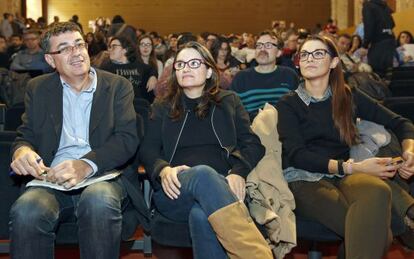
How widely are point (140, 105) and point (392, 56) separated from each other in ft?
19.9

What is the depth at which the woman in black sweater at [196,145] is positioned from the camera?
2.95 metres

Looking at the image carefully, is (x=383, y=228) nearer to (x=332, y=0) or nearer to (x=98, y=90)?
(x=98, y=90)

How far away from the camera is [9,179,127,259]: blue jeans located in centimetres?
279

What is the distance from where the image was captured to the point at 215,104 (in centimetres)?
343

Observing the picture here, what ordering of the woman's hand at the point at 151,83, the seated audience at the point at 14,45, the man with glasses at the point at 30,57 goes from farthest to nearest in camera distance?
the seated audience at the point at 14,45 → the man with glasses at the point at 30,57 → the woman's hand at the point at 151,83

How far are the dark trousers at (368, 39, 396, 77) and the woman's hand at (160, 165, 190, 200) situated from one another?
642 cm

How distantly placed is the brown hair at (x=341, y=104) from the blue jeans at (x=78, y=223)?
Answer: 1.25 metres

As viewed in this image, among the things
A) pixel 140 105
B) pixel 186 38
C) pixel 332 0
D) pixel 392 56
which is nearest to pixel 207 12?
pixel 332 0

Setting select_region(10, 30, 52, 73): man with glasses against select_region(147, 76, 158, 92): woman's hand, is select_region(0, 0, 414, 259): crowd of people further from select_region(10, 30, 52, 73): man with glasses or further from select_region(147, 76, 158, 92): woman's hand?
select_region(10, 30, 52, 73): man with glasses

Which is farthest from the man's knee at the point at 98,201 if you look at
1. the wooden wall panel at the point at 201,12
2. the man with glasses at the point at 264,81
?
the wooden wall panel at the point at 201,12

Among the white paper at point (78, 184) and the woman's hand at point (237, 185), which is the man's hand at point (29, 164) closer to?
the white paper at point (78, 184)

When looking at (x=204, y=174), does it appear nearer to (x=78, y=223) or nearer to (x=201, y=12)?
(x=78, y=223)

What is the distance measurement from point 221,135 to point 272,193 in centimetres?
41

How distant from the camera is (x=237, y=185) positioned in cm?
311
